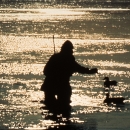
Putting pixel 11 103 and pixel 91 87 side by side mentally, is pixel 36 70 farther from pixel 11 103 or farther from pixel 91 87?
pixel 11 103

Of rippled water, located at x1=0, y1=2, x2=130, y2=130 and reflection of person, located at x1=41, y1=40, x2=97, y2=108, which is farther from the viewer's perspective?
reflection of person, located at x1=41, y1=40, x2=97, y2=108

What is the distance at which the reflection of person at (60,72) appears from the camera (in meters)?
14.7

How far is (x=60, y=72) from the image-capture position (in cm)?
1496

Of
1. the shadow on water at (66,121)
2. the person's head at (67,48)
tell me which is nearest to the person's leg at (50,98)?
the shadow on water at (66,121)

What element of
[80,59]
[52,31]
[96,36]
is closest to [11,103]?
[80,59]

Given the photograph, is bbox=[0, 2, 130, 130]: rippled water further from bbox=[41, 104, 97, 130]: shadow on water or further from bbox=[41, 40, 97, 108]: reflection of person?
bbox=[41, 40, 97, 108]: reflection of person

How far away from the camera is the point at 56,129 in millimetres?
13055

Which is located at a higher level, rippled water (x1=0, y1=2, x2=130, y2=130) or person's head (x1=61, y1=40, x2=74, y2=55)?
person's head (x1=61, y1=40, x2=74, y2=55)

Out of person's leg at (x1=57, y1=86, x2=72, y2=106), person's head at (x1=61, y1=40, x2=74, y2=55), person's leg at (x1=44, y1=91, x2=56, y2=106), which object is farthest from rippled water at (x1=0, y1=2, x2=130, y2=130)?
person's head at (x1=61, y1=40, x2=74, y2=55)

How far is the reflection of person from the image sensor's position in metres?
14.7

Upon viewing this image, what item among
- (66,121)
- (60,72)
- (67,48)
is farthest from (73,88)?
(66,121)

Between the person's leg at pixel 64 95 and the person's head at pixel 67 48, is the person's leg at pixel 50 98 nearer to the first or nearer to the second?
the person's leg at pixel 64 95

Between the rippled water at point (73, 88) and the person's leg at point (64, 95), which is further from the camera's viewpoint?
the person's leg at point (64, 95)

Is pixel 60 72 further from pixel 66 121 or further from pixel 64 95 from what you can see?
pixel 66 121
